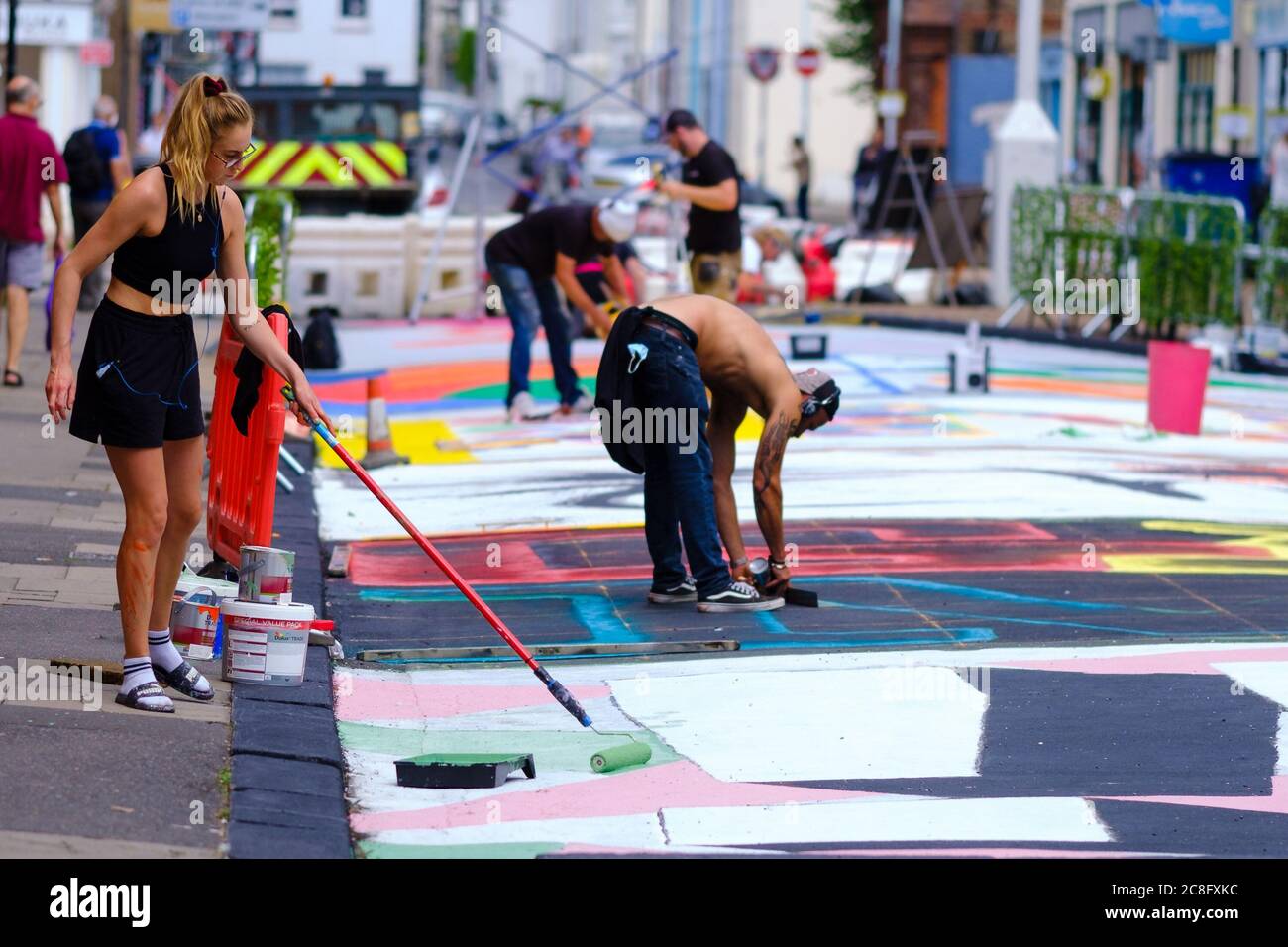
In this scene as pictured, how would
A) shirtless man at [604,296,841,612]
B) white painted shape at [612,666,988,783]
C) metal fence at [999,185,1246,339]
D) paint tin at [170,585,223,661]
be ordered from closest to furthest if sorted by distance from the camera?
white painted shape at [612,666,988,783] → paint tin at [170,585,223,661] → shirtless man at [604,296,841,612] → metal fence at [999,185,1246,339]

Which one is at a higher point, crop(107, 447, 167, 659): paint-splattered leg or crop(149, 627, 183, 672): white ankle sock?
crop(107, 447, 167, 659): paint-splattered leg

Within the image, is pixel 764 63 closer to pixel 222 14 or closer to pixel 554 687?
pixel 222 14

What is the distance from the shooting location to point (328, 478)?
39.2 ft

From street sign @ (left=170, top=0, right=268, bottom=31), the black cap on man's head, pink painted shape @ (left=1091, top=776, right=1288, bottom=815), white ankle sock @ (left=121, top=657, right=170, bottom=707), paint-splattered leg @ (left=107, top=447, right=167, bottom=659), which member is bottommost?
pink painted shape @ (left=1091, top=776, right=1288, bottom=815)

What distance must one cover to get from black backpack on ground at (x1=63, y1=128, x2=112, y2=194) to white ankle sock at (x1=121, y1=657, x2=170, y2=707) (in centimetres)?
1191

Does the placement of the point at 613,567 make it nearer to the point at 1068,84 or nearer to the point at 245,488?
the point at 245,488

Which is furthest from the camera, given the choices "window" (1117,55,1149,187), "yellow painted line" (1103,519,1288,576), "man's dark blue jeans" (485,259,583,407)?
"window" (1117,55,1149,187)

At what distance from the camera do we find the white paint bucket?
21.7 feet

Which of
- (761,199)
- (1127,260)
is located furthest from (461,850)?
(761,199)

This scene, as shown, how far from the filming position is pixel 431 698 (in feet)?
23.1

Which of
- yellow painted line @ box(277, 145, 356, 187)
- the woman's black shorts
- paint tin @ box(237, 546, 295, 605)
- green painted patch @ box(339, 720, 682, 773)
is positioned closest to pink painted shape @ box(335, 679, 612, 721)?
green painted patch @ box(339, 720, 682, 773)

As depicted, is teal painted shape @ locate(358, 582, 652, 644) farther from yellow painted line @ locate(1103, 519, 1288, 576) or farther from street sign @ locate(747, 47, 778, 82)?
street sign @ locate(747, 47, 778, 82)

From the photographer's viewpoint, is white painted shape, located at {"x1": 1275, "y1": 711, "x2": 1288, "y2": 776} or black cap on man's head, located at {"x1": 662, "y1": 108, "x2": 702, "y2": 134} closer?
white painted shape, located at {"x1": 1275, "y1": 711, "x2": 1288, "y2": 776}

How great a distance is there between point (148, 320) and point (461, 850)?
1.79m
